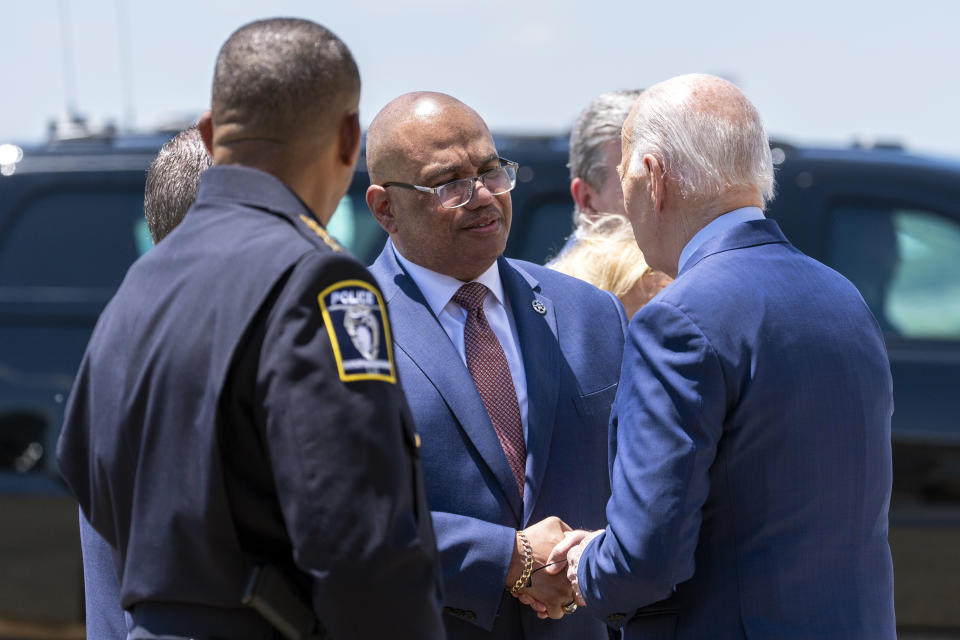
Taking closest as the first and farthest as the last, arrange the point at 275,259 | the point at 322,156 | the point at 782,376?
1. the point at 275,259
2. the point at 322,156
3. the point at 782,376

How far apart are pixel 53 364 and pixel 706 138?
10.6 ft

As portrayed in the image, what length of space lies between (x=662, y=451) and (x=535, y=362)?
69 cm

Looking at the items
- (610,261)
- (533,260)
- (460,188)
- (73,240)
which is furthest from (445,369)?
(73,240)

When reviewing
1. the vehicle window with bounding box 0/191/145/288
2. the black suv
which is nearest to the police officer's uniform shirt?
the black suv

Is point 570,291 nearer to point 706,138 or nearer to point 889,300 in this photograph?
point 706,138

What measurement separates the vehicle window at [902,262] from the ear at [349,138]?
337 centimetres

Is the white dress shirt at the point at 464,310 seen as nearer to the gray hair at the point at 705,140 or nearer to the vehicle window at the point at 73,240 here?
the gray hair at the point at 705,140

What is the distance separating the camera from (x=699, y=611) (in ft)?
7.73

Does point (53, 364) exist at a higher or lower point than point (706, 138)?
lower

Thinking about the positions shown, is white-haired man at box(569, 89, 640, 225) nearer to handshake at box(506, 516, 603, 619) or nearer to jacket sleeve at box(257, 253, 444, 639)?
handshake at box(506, 516, 603, 619)

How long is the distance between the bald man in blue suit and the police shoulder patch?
2.63 feet

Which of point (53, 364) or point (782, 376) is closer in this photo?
point (782, 376)

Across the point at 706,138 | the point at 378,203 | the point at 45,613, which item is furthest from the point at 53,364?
the point at 706,138

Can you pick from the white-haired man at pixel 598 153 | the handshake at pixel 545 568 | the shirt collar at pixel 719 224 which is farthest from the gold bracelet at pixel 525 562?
the white-haired man at pixel 598 153
